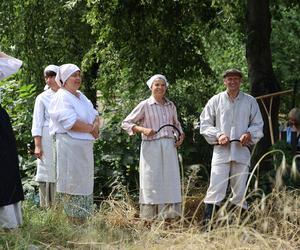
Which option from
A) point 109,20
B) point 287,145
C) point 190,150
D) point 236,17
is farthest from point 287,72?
point 287,145

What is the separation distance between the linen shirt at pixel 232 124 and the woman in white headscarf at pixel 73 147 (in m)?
1.23

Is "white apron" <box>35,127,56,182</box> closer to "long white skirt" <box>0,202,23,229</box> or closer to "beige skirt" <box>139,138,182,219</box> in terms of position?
"beige skirt" <box>139,138,182,219</box>

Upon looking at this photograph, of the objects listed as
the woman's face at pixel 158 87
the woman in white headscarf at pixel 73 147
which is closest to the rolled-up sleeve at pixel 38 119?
the woman in white headscarf at pixel 73 147

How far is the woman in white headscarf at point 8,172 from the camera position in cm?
510

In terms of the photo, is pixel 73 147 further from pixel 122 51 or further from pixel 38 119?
pixel 122 51

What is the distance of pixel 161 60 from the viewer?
11.1 metres

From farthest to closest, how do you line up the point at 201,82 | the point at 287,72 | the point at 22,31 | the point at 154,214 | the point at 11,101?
the point at 287,72 < the point at 22,31 < the point at 201,82 < the point at 11,101 < the point at 154,214

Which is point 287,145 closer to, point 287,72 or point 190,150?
point 190,150

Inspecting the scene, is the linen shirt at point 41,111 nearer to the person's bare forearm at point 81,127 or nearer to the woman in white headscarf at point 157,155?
the woman in white headscarf at point 157,155

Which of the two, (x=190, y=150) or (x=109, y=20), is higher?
(x=109, y=20)

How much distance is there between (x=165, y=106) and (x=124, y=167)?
167 cm

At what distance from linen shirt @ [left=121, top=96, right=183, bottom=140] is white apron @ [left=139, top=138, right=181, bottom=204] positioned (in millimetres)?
84

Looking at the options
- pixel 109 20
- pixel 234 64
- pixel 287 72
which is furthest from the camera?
pixel 234 64

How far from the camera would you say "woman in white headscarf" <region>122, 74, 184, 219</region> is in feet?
23.1
